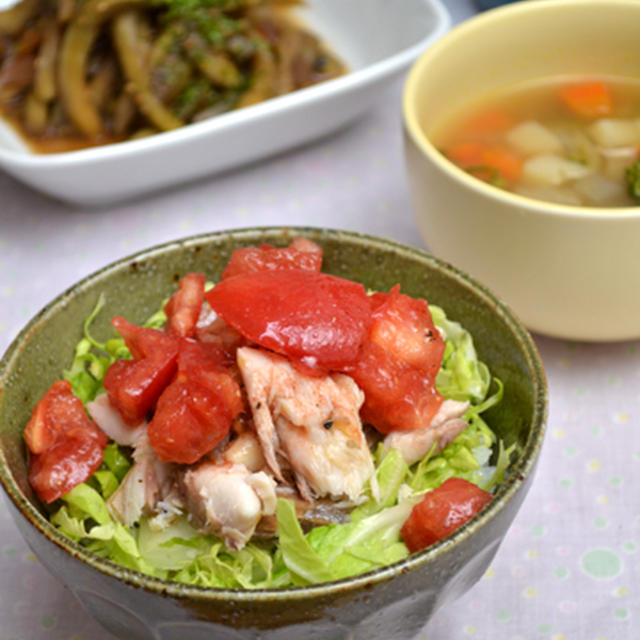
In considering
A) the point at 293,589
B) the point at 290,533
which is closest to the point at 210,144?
the point at 290,533

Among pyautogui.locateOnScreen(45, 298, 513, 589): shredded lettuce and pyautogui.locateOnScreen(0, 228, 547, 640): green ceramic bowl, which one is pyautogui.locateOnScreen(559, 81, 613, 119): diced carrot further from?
pyautogui.locateOnScreen(45, 298, 513, 589): shredded lettuce

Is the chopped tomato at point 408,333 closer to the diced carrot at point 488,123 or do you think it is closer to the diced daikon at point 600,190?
the diced daikon at point 600,190

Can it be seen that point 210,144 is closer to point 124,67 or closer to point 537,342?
point 124,67

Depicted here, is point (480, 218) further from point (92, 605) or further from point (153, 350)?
point (92, 605)

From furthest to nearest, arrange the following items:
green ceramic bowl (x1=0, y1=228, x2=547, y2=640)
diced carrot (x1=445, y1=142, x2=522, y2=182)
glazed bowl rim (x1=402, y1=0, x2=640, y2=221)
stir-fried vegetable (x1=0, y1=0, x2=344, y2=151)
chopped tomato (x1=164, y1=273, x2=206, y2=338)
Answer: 1. stir-fried vegetable (x1=0, y1=0, x2=344, y2=151)
2. diced carrot (x1=445, y1=142, x2=522, y2=182)
3. glazed bowl rim (x1=402, y1=0, x2=640, y2=221)
4. chopped tomato (x1=164, y1=273, x2=206, y2=338)
5. green ceramic bowl (x1=0, y1=228, x2=547, y2=640)

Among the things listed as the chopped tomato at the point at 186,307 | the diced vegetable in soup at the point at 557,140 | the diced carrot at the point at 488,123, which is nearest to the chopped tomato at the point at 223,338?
the chopped tomato at the point at 186,307

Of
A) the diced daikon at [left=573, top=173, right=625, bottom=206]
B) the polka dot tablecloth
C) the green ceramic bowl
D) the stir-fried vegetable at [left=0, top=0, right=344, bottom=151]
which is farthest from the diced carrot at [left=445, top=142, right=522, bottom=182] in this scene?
the stir-fried vegetable at [left=0, top=0, right=344, bottom=151]

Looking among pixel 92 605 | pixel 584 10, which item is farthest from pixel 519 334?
pixel 584 10
